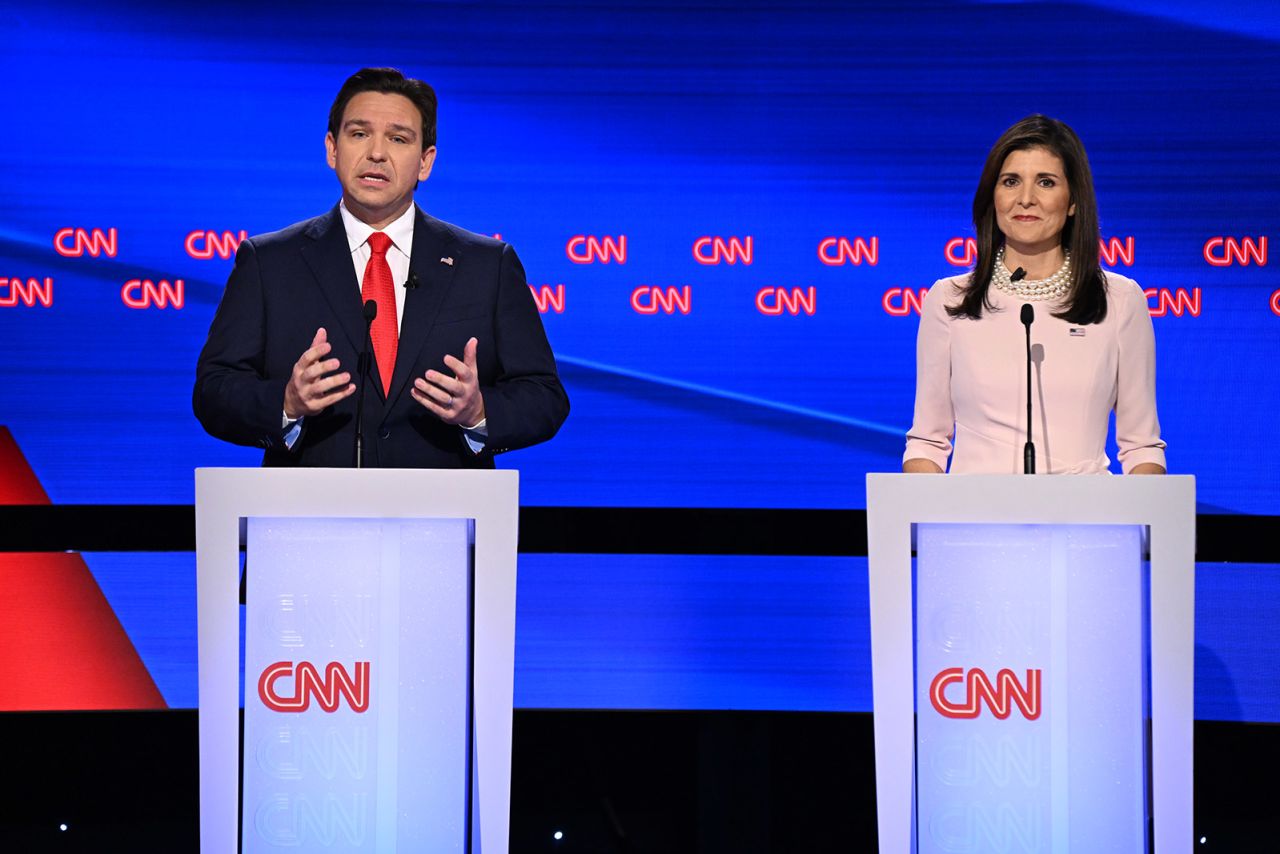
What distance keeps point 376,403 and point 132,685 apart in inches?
70.1

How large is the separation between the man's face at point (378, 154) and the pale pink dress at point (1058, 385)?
1.24 m

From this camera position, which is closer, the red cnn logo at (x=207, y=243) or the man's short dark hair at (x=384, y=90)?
the man's short dark hair at (x=384, y=90)

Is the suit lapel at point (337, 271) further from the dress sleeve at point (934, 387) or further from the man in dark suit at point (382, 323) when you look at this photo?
the dress sleeve at point (934, 387)

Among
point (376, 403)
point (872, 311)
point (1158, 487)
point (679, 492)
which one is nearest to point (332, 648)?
point (376, 403)

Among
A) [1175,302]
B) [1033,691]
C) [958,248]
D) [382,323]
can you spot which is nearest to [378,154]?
[382,323]

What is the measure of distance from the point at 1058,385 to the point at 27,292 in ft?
9.68

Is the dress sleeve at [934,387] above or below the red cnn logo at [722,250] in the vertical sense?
below

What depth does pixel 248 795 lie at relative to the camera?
7.77 feet

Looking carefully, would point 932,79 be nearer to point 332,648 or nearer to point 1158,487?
point 1158,487

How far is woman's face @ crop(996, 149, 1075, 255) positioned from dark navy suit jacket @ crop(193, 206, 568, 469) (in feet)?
3.39

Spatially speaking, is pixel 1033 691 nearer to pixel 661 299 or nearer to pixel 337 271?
pixel 337 271

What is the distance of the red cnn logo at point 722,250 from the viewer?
13.7 ft

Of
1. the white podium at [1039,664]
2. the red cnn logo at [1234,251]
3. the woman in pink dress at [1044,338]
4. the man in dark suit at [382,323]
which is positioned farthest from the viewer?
the red cnn logo at [1234,251]

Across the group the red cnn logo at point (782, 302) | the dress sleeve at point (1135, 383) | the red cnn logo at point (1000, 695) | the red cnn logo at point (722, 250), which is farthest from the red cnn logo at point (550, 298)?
the red cnn logo at point (1000, 695)
